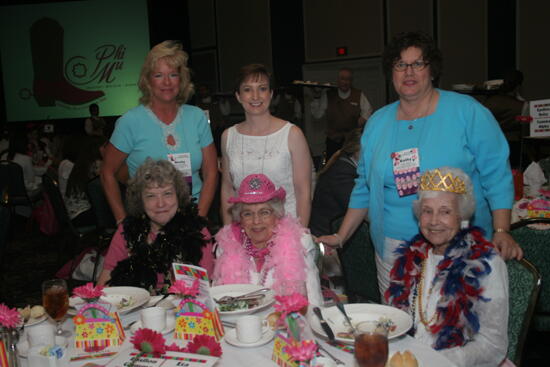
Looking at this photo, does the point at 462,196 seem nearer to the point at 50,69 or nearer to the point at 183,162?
the point at 183,162

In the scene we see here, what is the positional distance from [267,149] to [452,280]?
4.38 ft

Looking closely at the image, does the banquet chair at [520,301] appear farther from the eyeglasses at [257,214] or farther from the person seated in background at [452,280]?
the eyeglasses at [257,214]

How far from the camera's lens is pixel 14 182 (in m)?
6.62

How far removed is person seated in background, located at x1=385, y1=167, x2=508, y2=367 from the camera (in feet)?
5.49

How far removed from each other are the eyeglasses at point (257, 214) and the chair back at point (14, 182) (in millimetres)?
5104

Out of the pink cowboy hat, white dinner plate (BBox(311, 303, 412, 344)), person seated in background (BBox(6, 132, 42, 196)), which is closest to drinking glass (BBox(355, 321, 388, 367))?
white dinner plate (BBox(311, 303, 412, 344))

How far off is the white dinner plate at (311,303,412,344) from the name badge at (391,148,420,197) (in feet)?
2.20

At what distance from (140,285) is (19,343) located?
28.0 inches

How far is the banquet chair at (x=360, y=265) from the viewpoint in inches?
108

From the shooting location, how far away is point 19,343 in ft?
5.53

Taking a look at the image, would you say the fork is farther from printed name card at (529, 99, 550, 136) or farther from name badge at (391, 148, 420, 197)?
printed name card at (529, 99, 550, 136)

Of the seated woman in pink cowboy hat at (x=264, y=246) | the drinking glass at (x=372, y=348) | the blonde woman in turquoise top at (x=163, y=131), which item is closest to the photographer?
the drinking glass at (x=372, y=348)

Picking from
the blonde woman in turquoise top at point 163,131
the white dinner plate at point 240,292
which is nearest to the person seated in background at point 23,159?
the blonde woman in turquoise top at point 163,131

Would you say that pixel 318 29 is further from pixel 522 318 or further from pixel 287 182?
pixel 522 318
